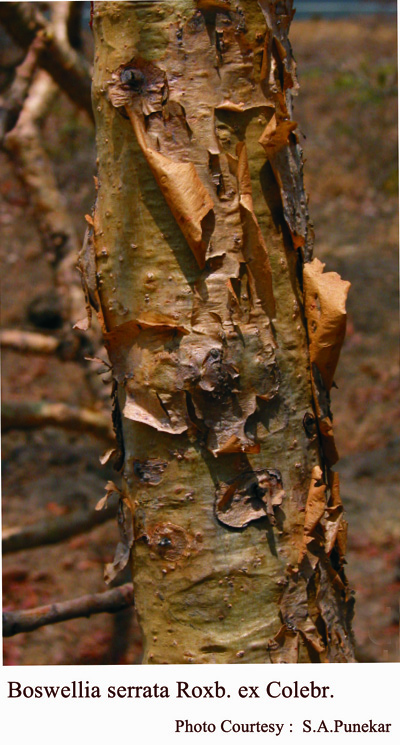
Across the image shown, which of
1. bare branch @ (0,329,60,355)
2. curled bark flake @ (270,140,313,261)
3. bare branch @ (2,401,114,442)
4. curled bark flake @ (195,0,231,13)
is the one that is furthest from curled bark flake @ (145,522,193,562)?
bare branch @ (0,329,60,355)

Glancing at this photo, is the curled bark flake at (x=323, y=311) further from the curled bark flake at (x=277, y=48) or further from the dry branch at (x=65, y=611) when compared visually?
the dry branch at (x=65, y=611)

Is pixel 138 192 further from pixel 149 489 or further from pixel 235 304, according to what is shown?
pixel 149 489

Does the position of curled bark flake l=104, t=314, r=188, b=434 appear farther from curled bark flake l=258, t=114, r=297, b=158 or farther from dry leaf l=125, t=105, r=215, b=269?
curled bark flake l=258, t=114, r=297, b=158

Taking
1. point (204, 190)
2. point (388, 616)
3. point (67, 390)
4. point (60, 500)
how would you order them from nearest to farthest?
point (204, 190), point (388, 616), point (60, 500), point (67, 390)

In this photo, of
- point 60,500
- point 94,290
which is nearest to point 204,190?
point 94,290

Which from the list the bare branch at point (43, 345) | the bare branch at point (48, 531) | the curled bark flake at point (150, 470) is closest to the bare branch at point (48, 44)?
the bare branch at point (43, 345)

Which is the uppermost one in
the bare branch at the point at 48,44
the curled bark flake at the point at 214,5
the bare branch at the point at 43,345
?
the bare branch at the point at 48,44

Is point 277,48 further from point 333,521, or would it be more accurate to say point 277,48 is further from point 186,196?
point 333,521
